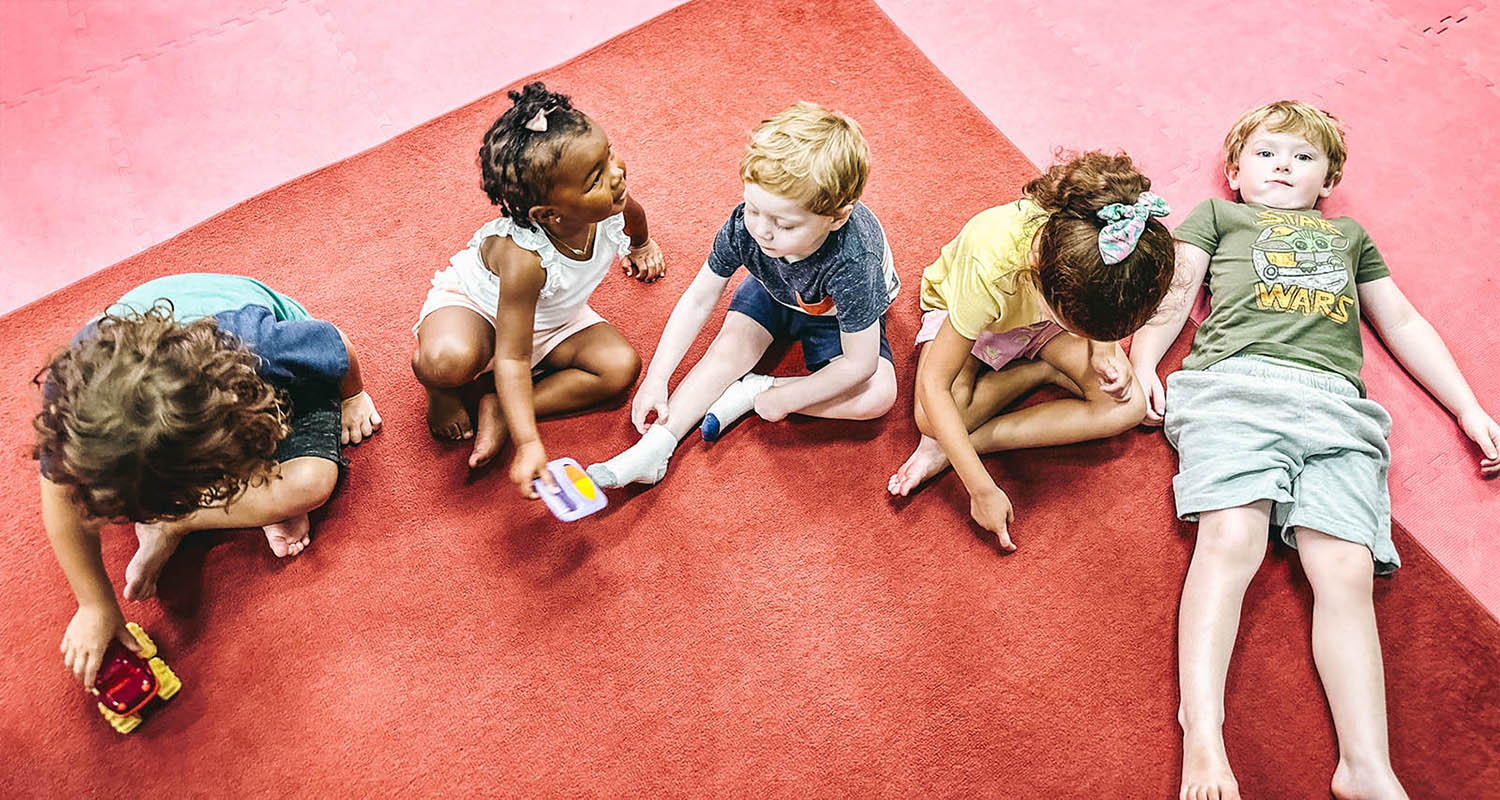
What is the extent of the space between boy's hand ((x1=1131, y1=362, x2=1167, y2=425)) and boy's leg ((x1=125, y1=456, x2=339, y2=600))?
117 centimetres

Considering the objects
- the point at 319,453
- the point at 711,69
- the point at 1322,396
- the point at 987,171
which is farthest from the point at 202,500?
the point at 1322,396

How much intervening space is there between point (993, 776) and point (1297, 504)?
539 millimetres

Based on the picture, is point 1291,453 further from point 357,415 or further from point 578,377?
point 357,415

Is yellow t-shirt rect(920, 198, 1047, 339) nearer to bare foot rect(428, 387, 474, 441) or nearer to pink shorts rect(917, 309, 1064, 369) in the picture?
pink shorts rect(917, 309, 1064, 369)

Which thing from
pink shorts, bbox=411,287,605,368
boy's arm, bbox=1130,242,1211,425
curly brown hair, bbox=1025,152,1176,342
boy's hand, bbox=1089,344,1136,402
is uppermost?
curly brown hair, bbox=1025,152,1176,342

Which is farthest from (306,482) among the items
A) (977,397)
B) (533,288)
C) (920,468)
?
(977,397)

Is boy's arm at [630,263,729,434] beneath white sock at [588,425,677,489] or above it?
above

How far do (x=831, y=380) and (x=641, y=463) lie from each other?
291 mm

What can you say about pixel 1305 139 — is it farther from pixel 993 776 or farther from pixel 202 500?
pixel 202 500

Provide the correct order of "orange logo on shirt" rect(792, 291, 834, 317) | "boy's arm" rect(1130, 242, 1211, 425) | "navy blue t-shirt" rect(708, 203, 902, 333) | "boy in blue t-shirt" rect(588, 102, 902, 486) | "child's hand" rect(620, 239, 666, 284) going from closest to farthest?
"boy in blue t-shirt" rect(588, 102, 902, 486), "navy blue t-shirt" rect(708, 203, 902, 333), "orange logo on shirt" rect(792, 291, 834, 317), "boy's arm" rect(1130, 242, 1211, 425), "child's hand" rect(620, 239, 666, 284)

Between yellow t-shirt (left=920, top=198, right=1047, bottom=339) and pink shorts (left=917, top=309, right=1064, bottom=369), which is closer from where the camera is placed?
yellow t-shirt (left=920, top=198, right=1047, bottom=339)

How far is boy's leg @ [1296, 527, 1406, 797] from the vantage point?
1198mm

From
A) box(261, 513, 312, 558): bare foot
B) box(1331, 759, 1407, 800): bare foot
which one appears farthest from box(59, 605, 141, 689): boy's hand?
box(1331, 759, 1407, 800): bare foot

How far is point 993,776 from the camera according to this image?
4.06ft
